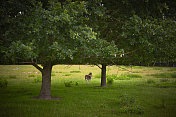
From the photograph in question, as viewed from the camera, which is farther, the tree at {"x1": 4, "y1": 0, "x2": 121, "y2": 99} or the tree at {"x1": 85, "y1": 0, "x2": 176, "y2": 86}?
the tree at {"x1": 85, "y1": 0, "x2": 176, "y2": 86}

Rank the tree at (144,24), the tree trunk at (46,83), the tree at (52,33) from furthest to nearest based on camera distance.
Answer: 1. the tree trunk at (46,83)
2. the tree at (144,24)
3. the tree at (52,33)

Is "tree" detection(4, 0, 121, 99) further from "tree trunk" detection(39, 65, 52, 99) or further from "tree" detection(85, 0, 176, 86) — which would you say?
"tree trunk" detection(39, 65, 52, 99)

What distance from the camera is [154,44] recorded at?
45.4 feet

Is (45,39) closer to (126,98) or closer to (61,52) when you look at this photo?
(61,52)

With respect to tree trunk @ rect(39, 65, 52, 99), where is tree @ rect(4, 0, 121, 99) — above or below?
above

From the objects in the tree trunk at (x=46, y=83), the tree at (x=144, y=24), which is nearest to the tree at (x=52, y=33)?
the tree at (x=144, y=24)

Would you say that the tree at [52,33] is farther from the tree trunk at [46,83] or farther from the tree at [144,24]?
the tree trunk at [46,83]

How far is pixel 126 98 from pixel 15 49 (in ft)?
28.2

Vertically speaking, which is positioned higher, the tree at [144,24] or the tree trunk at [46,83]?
the tree at [144,24]

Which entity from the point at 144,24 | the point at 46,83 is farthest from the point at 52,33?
the point at 46,83

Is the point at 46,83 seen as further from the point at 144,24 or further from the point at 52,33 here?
the point at 144,24

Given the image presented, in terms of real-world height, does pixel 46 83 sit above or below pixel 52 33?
below

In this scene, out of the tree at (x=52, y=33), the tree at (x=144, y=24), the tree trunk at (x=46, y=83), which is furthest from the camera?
the tree trunk at (x=46, y=83)

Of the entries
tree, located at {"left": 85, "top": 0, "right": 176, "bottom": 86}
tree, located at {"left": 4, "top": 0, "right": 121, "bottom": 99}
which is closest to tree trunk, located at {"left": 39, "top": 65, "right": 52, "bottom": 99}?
tree, located at {"left": 4, "top": 0, "right": 121, "bottom": 99}
